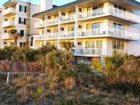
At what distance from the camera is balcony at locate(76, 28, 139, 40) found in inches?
1464

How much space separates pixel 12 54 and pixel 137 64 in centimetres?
1727

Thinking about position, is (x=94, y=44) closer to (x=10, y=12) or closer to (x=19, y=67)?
(x=19, y=67)

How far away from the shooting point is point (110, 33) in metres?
37.0

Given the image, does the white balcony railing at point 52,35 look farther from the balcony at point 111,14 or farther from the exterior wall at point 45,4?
the exterior wall at point 45,4

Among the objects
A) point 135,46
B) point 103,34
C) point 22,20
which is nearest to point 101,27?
point 103,34

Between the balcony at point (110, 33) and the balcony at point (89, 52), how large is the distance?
6.47ft

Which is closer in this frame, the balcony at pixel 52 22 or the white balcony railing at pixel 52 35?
the white balcony railing at pixel 52 35

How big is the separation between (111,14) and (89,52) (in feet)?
20.1

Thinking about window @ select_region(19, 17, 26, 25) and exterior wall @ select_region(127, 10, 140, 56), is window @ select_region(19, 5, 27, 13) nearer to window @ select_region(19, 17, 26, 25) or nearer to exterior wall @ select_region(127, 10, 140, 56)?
window @ select_region(19, 17, 26, 25)

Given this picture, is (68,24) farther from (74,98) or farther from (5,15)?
(74,98)

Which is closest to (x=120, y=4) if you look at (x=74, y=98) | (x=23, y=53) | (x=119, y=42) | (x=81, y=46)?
(x=119, y=42)

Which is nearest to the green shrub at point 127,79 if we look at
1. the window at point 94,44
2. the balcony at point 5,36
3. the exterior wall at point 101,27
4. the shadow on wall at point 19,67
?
the shadow on wall at point 19,67

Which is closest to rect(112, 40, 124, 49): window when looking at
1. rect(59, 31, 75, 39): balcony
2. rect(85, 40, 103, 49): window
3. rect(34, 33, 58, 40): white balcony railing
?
rect(85, 40, 103, 49): window

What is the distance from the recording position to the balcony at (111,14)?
37.5 meters
